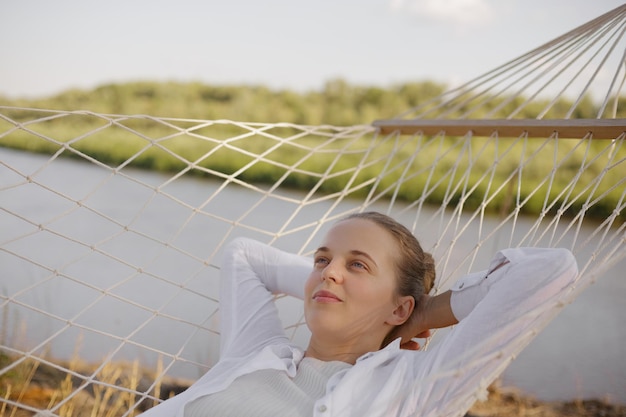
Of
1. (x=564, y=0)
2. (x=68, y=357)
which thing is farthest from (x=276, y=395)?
(x=564, y=0)

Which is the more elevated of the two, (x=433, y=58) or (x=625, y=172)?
(x=433, y=58)

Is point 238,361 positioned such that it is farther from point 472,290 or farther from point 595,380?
point 595,380

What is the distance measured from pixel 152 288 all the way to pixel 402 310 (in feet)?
14.7

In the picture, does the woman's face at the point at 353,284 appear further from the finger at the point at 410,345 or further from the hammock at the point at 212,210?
the hammock at the point at 212,210

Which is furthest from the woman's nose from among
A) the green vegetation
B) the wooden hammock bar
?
the green vegetation

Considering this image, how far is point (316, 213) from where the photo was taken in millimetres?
7762

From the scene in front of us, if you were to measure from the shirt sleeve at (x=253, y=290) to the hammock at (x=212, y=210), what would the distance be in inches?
8.2

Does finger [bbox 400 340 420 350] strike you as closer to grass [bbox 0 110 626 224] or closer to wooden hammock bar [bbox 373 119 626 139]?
wooden hammock bar [bbox 373 119 626 139]

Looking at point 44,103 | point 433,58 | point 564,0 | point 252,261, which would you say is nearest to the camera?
point 252,261

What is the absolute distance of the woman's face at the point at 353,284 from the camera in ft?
3.97

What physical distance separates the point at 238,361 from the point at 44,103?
1057 cm

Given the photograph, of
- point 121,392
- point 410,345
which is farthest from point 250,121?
point 410,345

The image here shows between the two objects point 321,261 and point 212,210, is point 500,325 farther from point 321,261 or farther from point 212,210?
point 212,210

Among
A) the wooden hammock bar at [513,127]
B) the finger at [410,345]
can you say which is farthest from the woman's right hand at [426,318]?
the wooden hammock bar at [513,127]
